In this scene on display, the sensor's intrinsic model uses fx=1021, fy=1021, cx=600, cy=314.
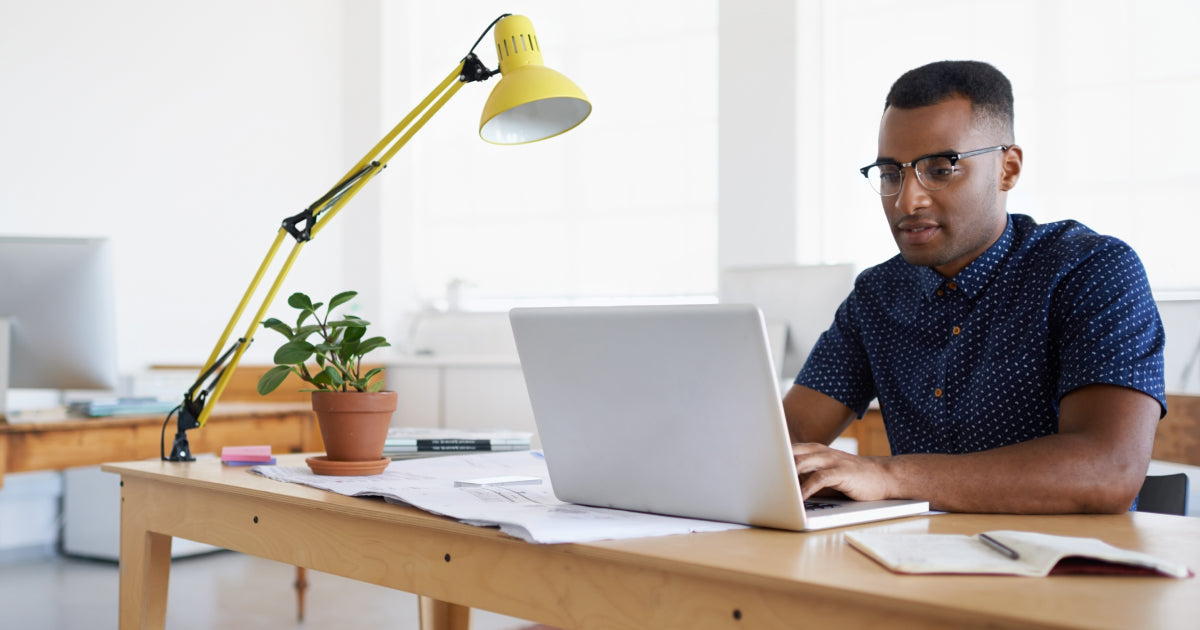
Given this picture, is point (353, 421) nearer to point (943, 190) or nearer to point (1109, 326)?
point (943, 190)

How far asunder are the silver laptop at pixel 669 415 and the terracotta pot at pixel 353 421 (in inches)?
14.8

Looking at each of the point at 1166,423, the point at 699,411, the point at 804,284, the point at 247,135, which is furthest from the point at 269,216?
the point at 699,411

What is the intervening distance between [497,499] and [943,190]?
699 millimetres

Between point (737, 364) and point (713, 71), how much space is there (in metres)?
4.50

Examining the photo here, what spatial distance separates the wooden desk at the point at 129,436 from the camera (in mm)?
2223

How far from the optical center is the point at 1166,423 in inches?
77.7

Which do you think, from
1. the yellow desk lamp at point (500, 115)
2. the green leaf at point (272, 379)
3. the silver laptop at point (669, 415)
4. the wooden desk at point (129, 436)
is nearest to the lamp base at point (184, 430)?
the yellow desk lamp at point (500, 115)

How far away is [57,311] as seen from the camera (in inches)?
91.8

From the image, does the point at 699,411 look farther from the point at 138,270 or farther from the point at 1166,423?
the point at 138,270

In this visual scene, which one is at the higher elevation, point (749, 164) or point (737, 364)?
point (749, 164)

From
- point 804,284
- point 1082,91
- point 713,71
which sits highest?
point 713,71

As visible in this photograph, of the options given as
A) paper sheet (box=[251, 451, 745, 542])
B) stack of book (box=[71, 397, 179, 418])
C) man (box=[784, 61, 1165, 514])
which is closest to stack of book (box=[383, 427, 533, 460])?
paper sheet (box=[251, 451, 745, 542])

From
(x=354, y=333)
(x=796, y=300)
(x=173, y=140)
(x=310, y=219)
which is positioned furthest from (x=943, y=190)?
(x=173, y=140)

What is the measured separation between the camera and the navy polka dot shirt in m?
1.22
